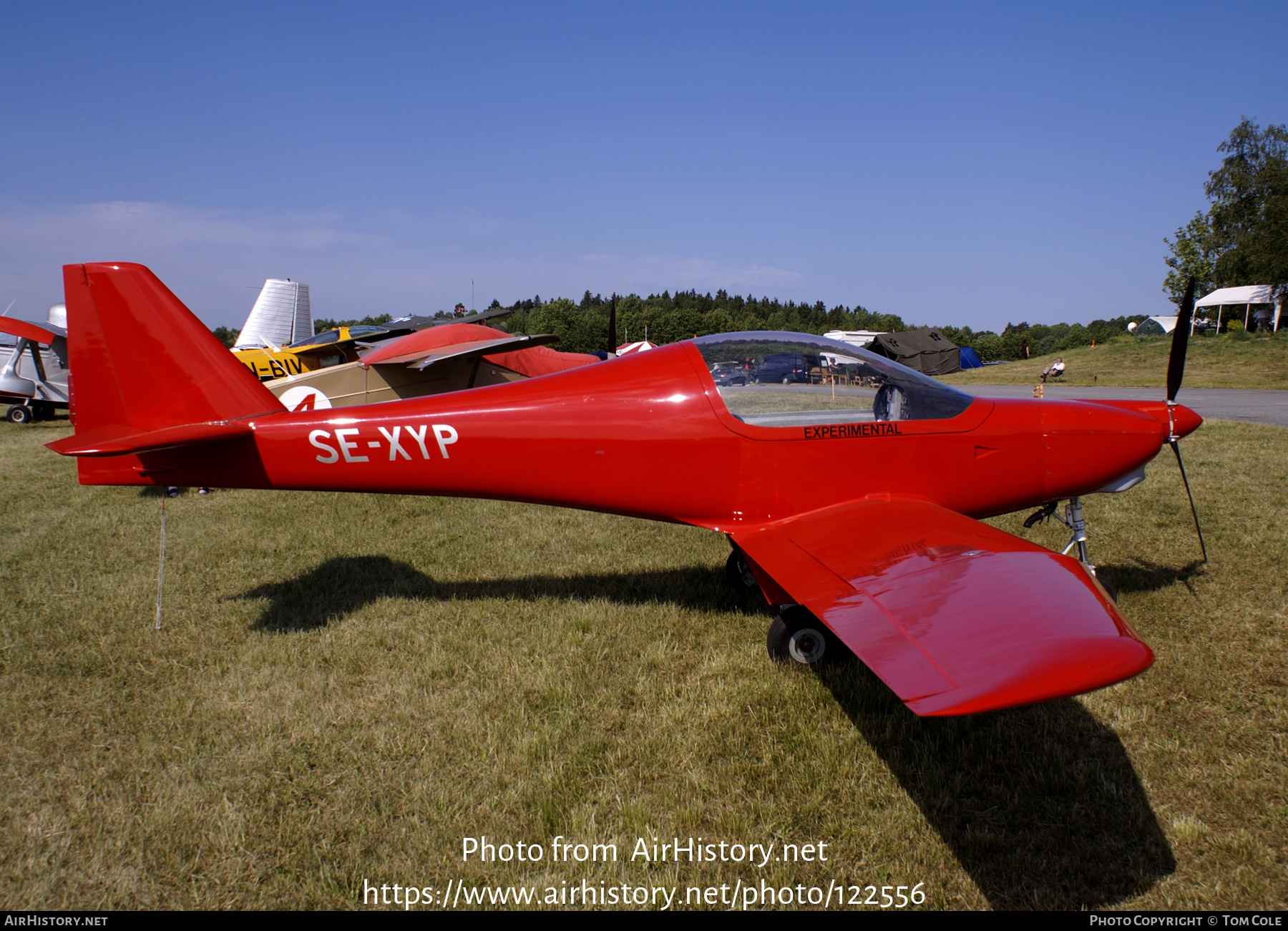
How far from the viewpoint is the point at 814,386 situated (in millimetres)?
4641

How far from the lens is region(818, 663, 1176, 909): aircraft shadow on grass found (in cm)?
262

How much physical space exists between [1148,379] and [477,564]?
29.8 metres

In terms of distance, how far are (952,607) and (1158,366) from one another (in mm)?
34660

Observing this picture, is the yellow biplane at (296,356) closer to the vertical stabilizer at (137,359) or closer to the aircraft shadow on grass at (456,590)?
the aircraft shadow on grass at (456,590)

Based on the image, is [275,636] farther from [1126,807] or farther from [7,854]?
[1126,807]

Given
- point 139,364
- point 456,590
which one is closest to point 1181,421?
point 456,590

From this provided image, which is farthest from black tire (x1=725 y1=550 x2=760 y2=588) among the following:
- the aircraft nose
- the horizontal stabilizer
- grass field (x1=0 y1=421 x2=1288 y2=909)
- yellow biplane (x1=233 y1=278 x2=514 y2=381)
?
yellow biplane (x1=233 y1=278 x2=514 y2=381)

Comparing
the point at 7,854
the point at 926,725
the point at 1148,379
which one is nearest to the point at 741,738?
the point at 926,725

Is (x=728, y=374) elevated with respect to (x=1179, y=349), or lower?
lower

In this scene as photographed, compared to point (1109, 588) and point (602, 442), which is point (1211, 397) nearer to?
point (1109, 588)

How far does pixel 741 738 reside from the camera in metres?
3.52

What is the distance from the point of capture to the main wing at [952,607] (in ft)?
7.03

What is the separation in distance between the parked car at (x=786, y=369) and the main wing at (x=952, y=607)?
0.99 metres
